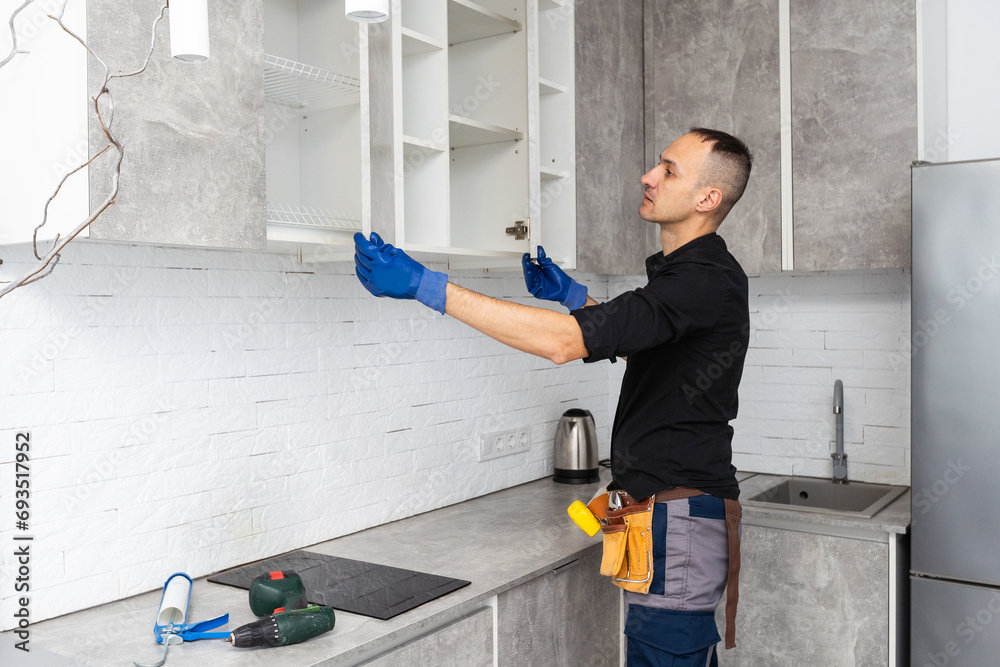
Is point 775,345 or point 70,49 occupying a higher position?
point 70,49

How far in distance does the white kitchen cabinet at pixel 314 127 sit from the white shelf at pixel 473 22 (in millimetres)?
407

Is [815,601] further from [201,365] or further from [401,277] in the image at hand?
[201,365]

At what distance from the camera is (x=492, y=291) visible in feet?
9.40

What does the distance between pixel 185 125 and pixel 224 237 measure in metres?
0.20

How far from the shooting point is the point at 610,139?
9.34ft

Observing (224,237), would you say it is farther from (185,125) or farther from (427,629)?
(427,629)

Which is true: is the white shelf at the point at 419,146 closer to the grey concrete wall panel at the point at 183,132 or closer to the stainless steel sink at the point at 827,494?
the grey concrete wall panel at the point at 183,132

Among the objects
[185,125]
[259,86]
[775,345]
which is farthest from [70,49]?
[775,345]

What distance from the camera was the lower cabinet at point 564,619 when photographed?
196cm

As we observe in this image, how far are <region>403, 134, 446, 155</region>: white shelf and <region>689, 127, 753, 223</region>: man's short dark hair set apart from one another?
0.64m

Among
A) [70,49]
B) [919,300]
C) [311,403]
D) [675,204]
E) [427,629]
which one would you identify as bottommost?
[427,629]

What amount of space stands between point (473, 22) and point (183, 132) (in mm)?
1141

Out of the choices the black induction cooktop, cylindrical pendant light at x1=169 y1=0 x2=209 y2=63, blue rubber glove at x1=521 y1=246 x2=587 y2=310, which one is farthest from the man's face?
cylindrical pendant light at x1=169 y1=0 x2=209 y2=63

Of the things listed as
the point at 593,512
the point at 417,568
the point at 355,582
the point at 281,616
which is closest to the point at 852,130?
the point at 593,512
